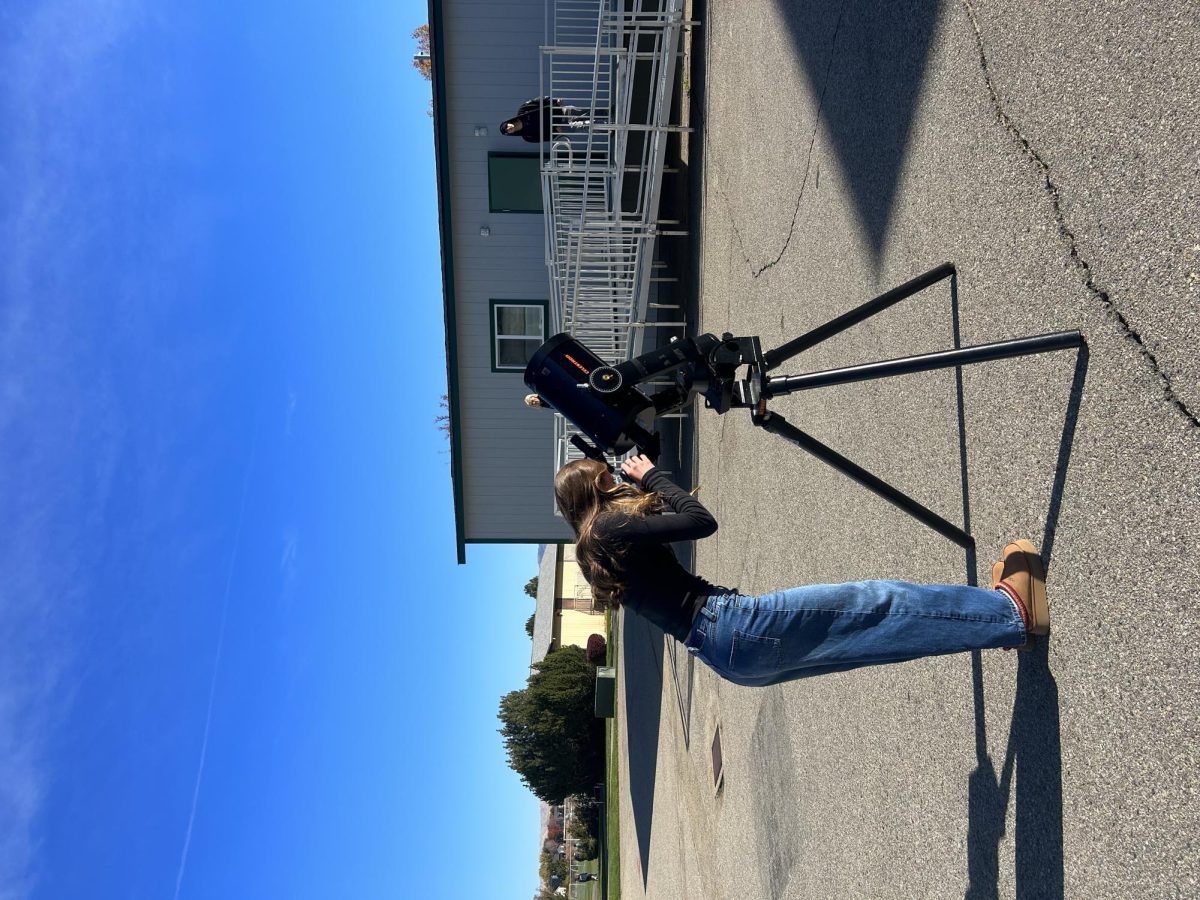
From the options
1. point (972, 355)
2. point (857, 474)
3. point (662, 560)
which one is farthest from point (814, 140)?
point (662, 560)

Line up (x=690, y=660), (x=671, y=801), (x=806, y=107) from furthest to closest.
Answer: (x=671, y=801), (x=690, y=660), (x=806, y=107)

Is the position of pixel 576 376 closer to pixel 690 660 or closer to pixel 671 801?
pixel 690 660

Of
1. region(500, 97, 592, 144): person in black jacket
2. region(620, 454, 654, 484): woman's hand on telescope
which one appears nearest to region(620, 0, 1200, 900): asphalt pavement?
region(620, 454, 654, 484): woman's hand on telescope

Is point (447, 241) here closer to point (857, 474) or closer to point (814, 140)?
point (814, 140)

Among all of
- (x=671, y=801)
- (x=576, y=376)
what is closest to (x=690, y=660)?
(x=671, y=801)

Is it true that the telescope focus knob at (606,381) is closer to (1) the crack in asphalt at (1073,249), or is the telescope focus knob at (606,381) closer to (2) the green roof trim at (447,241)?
(1) the crack in asphalt at (1073,249)

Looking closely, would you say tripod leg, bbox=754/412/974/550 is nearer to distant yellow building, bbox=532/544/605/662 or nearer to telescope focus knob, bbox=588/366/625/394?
telescope focus knob, bbox=588/366/625/394

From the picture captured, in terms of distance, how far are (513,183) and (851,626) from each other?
361 inches

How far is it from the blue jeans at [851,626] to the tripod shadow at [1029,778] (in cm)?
21

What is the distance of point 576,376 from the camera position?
660 cm

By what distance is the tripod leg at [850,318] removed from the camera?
10.6 ft

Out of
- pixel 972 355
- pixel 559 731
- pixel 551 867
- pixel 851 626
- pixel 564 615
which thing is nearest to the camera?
pixel 972 355

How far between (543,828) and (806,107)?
250ft

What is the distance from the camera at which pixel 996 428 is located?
3.27 m
